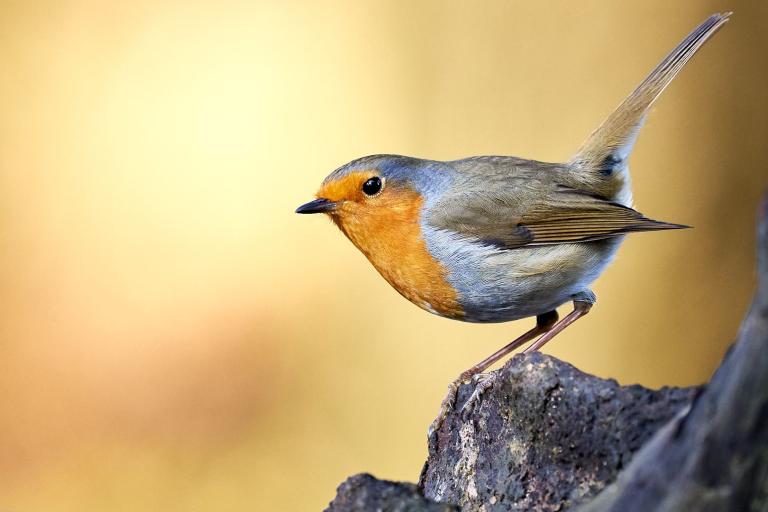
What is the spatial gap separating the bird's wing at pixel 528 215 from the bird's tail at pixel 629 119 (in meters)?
0.21

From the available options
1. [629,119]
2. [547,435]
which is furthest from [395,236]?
[547,435]

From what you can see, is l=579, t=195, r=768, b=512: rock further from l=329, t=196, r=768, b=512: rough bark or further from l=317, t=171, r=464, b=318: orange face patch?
l=317, t=171, r=464, b=318: orange face patch

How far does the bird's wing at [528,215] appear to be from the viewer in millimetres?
3074

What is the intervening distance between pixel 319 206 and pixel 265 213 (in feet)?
5.53

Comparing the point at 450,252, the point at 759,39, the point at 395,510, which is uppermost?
the point at 759,39

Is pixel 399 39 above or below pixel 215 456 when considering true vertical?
above

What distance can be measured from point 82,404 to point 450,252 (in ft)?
8.22

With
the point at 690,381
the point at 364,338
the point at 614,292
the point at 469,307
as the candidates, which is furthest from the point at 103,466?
the point at 690,381

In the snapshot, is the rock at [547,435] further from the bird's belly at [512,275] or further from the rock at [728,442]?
the bird's belly at [512,275]

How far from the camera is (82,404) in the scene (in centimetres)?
461

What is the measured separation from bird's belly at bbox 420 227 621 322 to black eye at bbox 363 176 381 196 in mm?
290

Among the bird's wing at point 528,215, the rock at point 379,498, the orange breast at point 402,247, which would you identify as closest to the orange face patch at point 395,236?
the orange breast at point 402,247

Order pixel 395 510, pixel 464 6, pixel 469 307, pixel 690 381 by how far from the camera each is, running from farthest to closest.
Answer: pixel 690 381 < pixel 464 6 < pixel 469 307 < pixel 395 510

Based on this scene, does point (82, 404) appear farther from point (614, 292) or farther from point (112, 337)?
point (614, 292)
